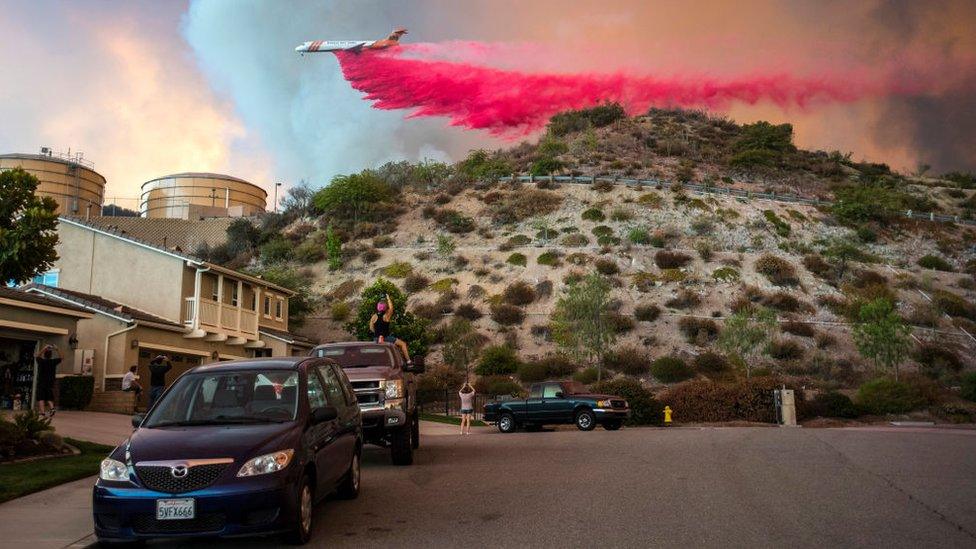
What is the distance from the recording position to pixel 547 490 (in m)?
11.0

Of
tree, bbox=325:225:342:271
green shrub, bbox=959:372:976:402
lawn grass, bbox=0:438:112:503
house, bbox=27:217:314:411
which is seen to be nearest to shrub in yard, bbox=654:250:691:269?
tree, bbox=325:225:342:271

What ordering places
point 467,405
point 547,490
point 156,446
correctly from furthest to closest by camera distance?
point 467,405 → point 547,490 → point 156,446

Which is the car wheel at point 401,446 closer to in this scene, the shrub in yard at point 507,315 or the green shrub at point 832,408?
the green shrub at point 832,408

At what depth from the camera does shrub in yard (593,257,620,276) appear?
5948cm

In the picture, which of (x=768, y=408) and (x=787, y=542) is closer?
(x=787, y=542)

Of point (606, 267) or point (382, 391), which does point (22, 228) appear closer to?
point (382, 391)

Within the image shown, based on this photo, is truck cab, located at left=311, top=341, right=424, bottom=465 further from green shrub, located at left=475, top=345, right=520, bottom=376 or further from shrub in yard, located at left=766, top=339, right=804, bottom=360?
shrub in yard, located at left=766, top=339, right=804, bottom=360

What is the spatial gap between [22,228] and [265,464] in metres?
11.4

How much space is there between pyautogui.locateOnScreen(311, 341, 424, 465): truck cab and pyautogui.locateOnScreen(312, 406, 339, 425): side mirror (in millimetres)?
4433

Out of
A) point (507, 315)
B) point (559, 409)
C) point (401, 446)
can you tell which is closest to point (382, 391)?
point (401, 446)

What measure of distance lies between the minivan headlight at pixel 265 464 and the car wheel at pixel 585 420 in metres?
18.6

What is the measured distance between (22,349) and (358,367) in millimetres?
15175

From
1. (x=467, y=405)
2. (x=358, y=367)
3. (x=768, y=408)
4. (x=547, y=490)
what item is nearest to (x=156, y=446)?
(x=547, y=490)

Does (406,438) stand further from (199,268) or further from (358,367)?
(199,268)
